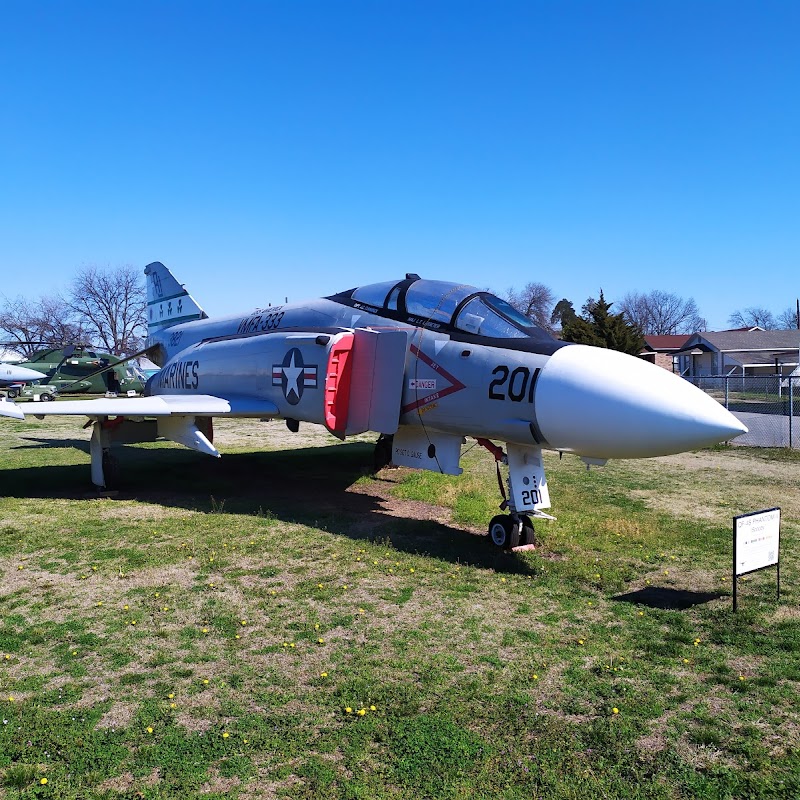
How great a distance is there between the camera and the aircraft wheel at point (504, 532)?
294 inches

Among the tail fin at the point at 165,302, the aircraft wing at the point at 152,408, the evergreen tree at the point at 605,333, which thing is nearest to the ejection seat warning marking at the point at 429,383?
the aircraft wing at the point at 152,408

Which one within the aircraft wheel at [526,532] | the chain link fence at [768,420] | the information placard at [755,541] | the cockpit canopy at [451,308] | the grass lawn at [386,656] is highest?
the cockpit canopy at [451,308]

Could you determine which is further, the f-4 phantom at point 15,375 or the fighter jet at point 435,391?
the f-4 phantom at point 15,375

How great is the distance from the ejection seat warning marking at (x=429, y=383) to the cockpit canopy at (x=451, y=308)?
1.44 feet

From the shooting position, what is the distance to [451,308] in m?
8.24

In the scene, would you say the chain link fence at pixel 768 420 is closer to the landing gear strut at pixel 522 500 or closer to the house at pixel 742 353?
the landing gear strut at pixel 522 500

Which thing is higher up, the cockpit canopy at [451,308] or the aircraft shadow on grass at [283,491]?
the cockpit canopy at [451,308]

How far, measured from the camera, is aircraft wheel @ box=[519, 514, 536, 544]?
762cm

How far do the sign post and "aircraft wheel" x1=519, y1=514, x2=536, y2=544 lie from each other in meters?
2.45

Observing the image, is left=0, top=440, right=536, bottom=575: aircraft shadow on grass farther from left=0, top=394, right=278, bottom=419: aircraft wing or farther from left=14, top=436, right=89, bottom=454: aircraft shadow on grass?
left=0, top=394, right=278, bottom=419: aircraft wing

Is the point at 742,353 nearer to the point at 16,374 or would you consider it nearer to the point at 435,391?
the point at 435,391

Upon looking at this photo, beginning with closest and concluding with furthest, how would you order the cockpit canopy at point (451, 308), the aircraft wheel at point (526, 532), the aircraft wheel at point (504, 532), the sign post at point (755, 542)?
the sign post at point (755, 542), the aircraft wheel at point (504, 532), the aircraft wheel at point (526, 532), the cockpit canopy at point (451, 308)

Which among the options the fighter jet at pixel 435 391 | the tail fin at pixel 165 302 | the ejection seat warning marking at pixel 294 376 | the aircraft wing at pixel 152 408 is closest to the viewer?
the fighter jet at pixel 435 391

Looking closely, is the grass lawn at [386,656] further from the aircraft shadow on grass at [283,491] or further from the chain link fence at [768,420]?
the chain link fence at [768,420]
